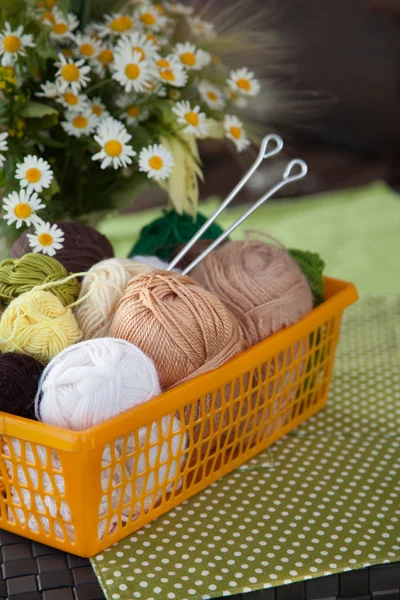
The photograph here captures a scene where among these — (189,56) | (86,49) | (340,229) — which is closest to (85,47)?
(86,49)

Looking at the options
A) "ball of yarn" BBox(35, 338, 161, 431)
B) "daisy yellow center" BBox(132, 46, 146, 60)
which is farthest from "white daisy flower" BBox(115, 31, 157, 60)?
"ball of yarn" BBox(35, 338, 161, 431)

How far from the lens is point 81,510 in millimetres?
561

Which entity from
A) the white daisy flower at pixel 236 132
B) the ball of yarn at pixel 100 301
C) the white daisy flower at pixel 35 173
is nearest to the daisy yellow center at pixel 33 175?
the white daisy flower at pixel 35 173

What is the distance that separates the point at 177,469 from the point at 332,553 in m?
0.13

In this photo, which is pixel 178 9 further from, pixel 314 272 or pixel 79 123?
pixel 314 272

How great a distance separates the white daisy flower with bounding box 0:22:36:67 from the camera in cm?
76

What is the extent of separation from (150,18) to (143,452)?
0.47 metres

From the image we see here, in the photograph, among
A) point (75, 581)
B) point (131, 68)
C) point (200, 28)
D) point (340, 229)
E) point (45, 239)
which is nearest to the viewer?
point (75, 581)

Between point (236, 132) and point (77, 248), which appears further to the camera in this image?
point (236, 132)

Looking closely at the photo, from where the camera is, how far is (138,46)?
793 millimetres

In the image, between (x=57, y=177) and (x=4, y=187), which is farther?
(x=57, y=177)

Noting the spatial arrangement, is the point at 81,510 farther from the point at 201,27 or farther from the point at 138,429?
the point at 201,27

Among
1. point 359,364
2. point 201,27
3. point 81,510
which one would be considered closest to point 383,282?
point 359,364

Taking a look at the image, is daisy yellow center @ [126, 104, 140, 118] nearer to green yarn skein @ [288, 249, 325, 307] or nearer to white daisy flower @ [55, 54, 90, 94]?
white daisy flower @ [55, 54, 90, 94]
